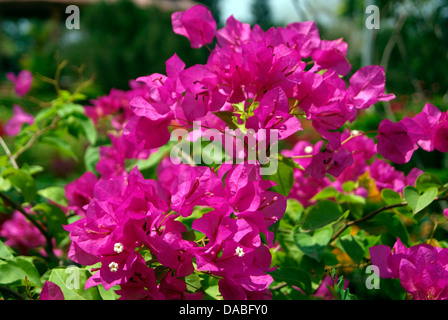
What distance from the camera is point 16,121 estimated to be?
1221mm

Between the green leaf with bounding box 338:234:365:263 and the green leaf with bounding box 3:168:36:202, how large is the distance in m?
0.55

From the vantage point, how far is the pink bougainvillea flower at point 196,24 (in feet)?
2.18

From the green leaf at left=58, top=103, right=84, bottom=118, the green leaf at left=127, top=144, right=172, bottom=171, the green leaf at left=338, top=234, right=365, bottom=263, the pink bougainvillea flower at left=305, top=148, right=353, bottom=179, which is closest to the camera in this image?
the pink bougainvillea flower at left=305, top=148, right=353, bottom=179

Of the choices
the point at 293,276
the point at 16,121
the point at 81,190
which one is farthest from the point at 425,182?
the point at 16,121

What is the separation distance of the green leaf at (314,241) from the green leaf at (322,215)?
0.01 metres

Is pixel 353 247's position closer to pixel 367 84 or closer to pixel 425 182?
pixel 425 182

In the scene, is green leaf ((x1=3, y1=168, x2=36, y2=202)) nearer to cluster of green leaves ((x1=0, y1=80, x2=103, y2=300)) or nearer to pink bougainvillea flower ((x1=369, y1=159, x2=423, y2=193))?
cluster of green leaves ((x1=0, y1=80, x2=103, y2=300))

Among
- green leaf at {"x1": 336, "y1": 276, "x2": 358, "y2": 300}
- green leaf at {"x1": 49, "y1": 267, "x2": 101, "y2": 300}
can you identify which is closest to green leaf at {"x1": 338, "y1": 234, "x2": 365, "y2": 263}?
green leaf at {"x1": 336, "y1": 276, "x2": 358, "y2": 300}

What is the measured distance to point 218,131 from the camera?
0.62 meters

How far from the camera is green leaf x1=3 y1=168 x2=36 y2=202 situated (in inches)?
31.0
